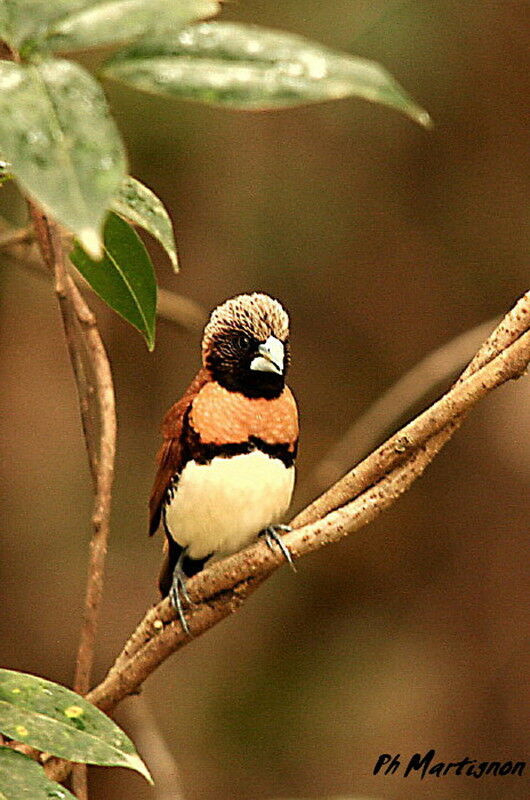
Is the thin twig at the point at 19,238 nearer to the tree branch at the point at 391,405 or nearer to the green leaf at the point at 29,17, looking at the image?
the tree branch at the point at 391,405

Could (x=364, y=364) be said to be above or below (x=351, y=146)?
below

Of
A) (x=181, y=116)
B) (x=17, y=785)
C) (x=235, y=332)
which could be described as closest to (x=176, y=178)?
(x=181, y=116)

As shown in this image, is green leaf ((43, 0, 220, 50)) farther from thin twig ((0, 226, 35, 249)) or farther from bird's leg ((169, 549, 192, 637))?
thin twig ((0, 226, 35, 249))

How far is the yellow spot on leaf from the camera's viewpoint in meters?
0.84

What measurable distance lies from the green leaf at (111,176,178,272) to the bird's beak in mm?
396

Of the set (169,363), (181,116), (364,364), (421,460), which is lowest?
(169,363)

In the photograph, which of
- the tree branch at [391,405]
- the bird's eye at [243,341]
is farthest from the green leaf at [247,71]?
the tree branch at [391,405]

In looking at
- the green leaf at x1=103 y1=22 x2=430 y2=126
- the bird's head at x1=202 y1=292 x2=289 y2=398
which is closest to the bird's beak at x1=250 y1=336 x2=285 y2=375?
the bird's head at x1=202 y1=292 x2=289 y2=398

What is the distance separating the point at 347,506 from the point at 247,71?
0.50 m

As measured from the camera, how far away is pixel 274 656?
10.2 feet

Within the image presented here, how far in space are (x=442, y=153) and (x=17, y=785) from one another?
105 inches

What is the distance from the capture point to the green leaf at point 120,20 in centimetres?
57

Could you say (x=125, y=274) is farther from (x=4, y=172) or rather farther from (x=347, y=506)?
(x=347, y=506)

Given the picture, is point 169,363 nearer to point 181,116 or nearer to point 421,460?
point 181,116
